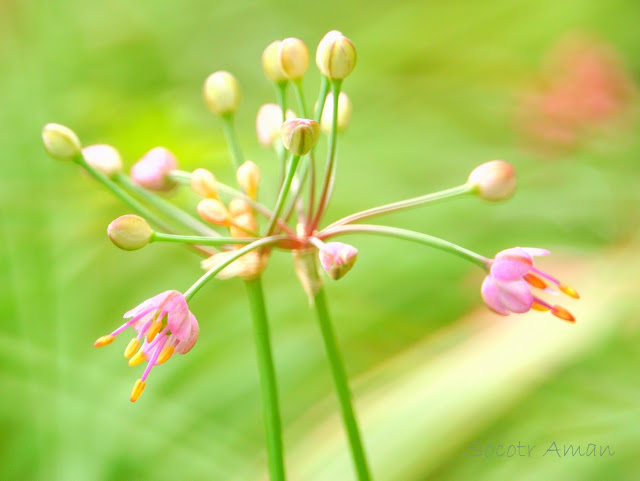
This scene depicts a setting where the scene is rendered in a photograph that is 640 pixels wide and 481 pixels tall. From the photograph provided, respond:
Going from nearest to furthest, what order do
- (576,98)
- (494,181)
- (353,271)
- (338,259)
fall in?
(338,259) < (494,181) < (353,271) < (576,98)

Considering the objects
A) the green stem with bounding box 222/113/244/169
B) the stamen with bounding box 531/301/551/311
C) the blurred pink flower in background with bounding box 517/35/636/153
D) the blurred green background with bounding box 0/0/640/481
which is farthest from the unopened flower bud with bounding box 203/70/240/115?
the blurred pink flower in background with bounding box 517/35/636/153

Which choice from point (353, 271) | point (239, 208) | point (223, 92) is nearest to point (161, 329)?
point (239, 208)

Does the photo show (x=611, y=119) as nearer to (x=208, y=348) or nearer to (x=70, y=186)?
(x=208, y=348)

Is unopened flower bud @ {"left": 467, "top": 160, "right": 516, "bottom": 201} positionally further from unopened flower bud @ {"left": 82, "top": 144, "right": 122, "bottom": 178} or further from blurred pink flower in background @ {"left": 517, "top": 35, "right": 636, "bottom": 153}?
blurred pink flower in background @ {"left": 517, "top": 35, "right": 636, "bottom": 153}

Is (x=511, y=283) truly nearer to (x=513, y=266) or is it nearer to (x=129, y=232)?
(x=513, y=266)

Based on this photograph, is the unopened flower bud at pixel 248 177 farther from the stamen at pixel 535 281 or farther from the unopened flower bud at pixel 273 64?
the stamen at pixel 535 281

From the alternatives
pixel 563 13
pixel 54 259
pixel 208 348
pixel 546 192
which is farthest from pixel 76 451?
pixel 563 13
